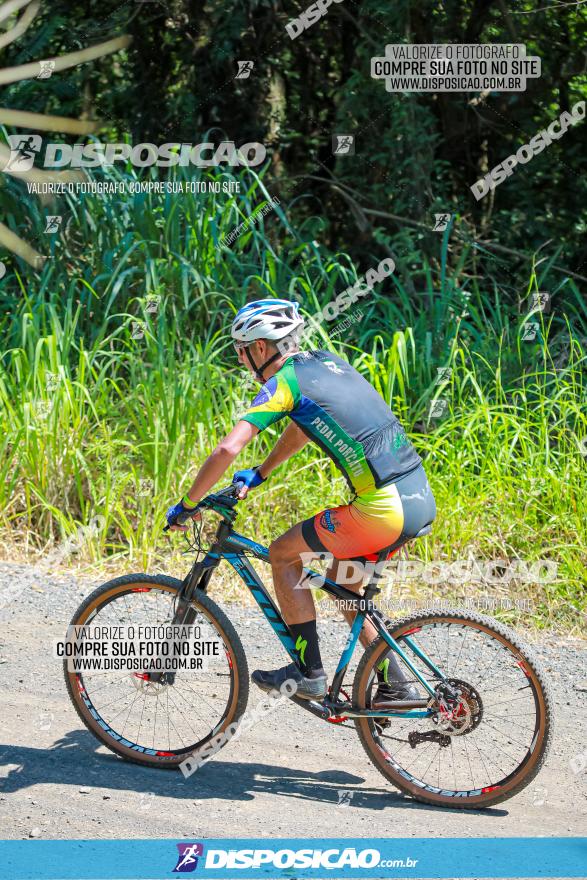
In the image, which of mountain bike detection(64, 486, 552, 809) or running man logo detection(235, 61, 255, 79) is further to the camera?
running man logo detection(235, 61, 255, 79)

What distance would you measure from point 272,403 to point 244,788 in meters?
1.56

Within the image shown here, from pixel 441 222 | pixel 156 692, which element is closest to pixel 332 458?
pixel 156 692

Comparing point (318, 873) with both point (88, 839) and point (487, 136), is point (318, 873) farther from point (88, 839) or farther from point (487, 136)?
point (487, 136)

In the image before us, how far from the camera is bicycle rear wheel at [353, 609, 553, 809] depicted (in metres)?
3.72

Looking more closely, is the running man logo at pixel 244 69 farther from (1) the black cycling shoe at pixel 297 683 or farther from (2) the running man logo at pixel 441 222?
(1) the black cycling shoe at pixel 297 683

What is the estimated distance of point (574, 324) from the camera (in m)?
8.66

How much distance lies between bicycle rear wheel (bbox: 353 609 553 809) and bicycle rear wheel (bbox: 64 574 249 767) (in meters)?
0.55

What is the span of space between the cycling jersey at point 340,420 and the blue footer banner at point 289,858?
1289mm

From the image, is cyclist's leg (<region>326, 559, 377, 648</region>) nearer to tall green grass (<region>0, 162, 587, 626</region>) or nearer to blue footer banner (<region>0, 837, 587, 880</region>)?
blue footer banner (<region>0, 837, 587, 880</region>)

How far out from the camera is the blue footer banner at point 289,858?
11.2 feet

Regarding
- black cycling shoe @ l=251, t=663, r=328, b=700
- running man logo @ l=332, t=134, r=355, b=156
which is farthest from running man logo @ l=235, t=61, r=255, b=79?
black cycling shoe @ l=251, t=663, r=328, b=700

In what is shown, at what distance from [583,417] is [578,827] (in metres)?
3.38

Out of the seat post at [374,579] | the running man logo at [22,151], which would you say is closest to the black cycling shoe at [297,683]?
the seat post at [374,579]

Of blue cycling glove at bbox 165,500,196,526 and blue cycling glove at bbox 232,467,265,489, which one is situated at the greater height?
blue cycling glove at bbox 232,467,265,489
